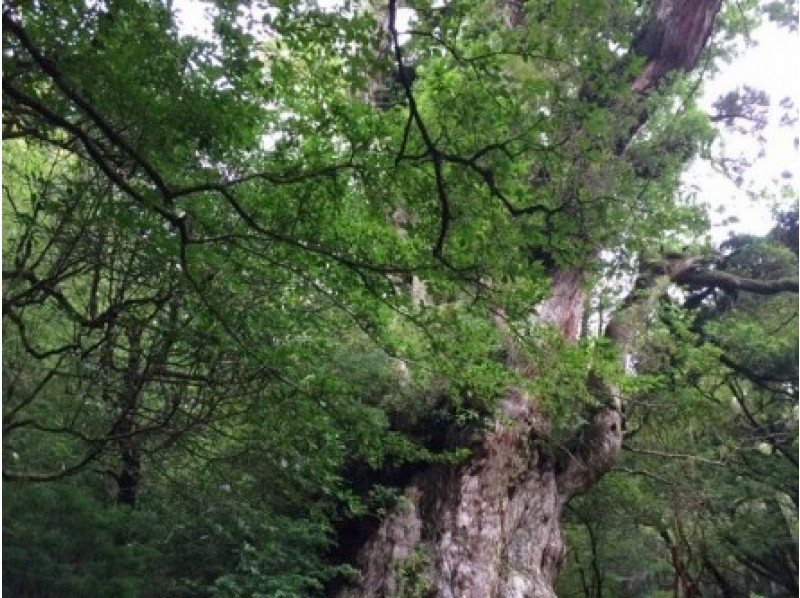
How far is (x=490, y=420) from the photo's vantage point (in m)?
5.34

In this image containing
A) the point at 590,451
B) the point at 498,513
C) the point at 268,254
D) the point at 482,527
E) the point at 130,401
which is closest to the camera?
the point at 268,254

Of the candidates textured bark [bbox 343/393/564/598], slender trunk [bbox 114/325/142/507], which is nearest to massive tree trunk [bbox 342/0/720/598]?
textured bark [bbox 343/393/564/598]

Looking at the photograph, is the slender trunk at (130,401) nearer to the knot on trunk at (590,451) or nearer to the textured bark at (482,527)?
the textured bark at (482,527)

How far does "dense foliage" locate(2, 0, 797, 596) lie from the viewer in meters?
2.52

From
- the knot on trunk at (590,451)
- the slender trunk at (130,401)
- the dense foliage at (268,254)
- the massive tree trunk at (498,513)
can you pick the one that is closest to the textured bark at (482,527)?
the massive tree trunk at (498,513)

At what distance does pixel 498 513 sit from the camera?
532 centimetres

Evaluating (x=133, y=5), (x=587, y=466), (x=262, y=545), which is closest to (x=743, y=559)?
(x=587, y=466)

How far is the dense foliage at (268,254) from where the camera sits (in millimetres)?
2521

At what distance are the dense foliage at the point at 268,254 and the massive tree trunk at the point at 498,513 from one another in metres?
0.23

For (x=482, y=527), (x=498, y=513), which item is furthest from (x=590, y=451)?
(x=482, y=527)

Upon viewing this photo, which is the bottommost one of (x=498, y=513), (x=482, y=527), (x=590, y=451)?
(x=482, y=527)

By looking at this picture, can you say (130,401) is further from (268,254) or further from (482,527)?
(482,527)

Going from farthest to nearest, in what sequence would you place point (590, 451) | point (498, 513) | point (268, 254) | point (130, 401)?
point (590, 451), point (498, 513), point (130, 401), point (268, 254)

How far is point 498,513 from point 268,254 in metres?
3.09
